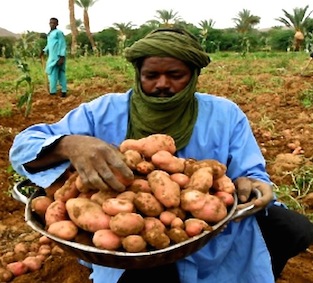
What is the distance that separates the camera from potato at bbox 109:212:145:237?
1333 millimetres

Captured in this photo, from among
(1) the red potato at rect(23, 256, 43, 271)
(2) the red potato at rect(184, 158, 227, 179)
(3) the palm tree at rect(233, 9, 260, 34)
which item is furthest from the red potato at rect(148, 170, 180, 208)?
(3) the palm tree at rect(233, 9, 260, 34)

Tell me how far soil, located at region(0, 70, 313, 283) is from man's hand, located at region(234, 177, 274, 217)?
3.08ft

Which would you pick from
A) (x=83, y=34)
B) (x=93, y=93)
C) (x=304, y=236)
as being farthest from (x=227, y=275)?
(x=83, y=34)

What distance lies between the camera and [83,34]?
30.1m

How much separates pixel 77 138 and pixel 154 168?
0.26m

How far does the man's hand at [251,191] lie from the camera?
153cm

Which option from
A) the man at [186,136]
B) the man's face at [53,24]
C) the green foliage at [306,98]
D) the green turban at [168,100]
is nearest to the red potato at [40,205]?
the man at [186,136]

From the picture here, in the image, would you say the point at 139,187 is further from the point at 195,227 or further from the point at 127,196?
the point at 195,227

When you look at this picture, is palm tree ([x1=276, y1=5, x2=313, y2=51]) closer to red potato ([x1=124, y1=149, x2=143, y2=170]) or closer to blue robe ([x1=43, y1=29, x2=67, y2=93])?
blue robe ([x1=43, y1=29, x2=67, y2=93])

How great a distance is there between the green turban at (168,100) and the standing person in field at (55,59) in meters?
6.78

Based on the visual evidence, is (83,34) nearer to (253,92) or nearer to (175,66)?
(253,92)

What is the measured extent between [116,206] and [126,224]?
0.07 metres

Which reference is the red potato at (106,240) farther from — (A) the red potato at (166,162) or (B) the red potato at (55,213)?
(A) the red potato at (166,162)

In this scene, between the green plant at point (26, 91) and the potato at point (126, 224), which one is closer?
the potato at point (126, 224)
